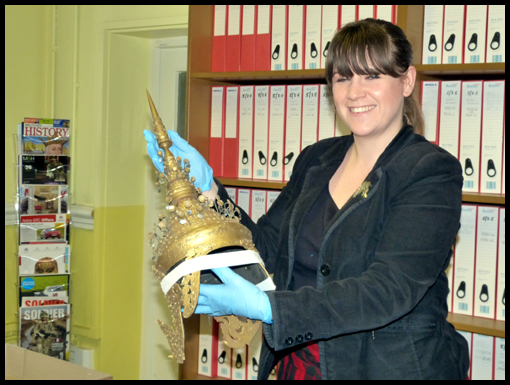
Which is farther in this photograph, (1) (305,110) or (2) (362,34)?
(1) (305,110)

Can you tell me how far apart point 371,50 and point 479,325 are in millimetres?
991

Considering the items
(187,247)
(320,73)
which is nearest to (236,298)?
(187,247)

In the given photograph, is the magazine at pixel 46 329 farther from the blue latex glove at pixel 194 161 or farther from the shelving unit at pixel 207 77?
the blue latex glove at pixel 194 161

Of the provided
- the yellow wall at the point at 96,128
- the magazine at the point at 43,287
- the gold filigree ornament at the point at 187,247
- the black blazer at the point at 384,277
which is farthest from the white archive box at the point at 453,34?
the magazine at the point at 43,287

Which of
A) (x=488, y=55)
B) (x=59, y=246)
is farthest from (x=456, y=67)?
(x=59, y=246)

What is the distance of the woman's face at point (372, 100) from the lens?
4.18ft

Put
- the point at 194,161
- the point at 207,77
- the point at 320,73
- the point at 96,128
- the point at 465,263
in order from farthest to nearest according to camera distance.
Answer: the point at 96,128 → the point at 207,77 → the point at 320,73 → the point at 465,263 → the point at 194,161

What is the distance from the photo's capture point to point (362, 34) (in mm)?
1236

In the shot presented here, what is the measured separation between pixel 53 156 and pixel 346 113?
1639 millimetres

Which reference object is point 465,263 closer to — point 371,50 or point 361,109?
point 361,109

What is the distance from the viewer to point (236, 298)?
109 centimetres

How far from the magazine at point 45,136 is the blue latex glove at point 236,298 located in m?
1.63
